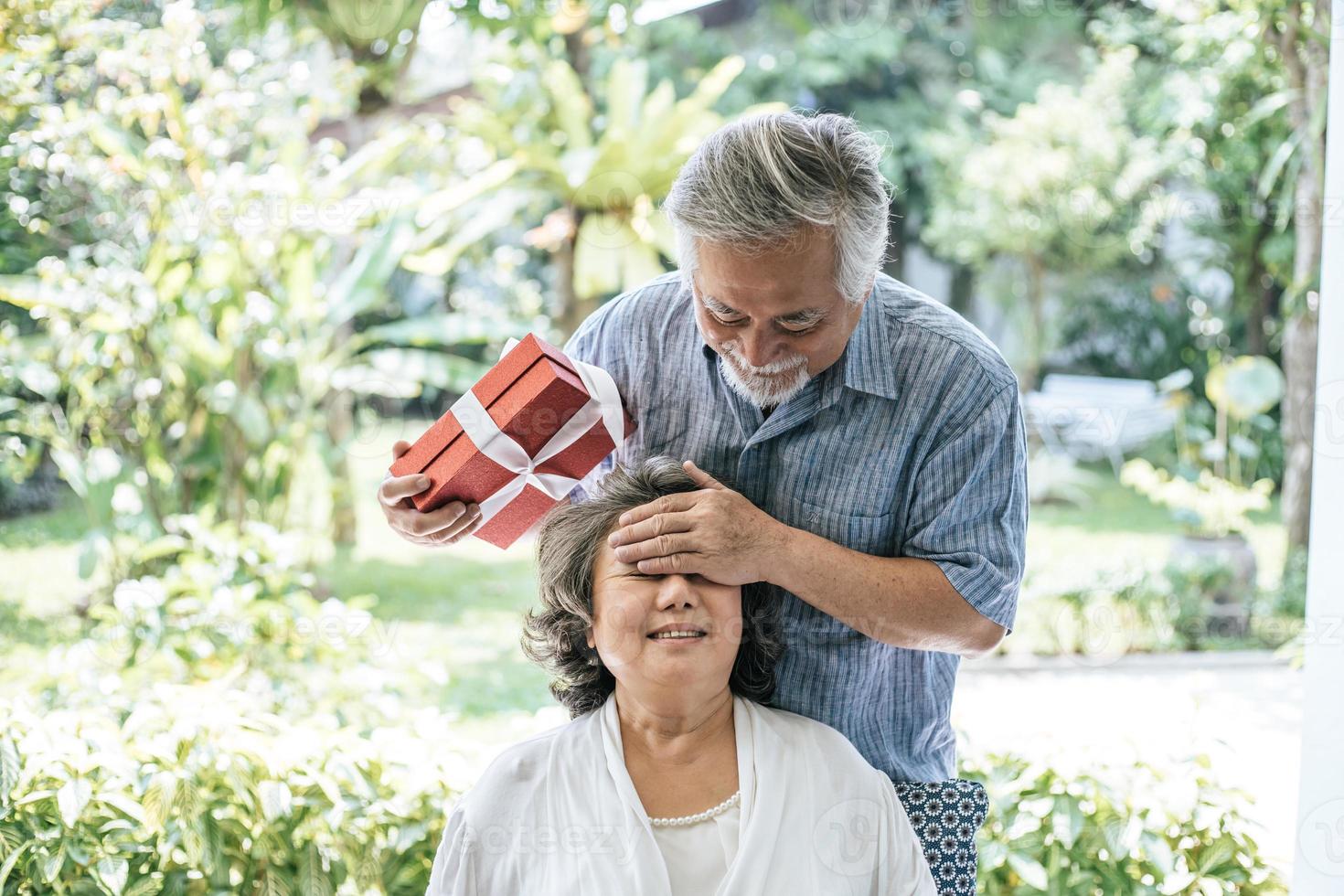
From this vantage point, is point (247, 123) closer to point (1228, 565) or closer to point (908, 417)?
point (908, 417)

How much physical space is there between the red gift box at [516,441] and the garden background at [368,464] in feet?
3.13

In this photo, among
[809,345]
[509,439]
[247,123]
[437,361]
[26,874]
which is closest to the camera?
[809,345]

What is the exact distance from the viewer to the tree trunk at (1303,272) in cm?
413

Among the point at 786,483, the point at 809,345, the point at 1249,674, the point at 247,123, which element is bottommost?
the point at 1249,674

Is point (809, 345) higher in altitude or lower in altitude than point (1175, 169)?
lower

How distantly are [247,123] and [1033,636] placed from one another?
3827mm

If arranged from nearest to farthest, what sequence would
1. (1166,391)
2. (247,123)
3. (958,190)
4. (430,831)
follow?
(430,831) → (247,123) → (1166,391) → (958,190)

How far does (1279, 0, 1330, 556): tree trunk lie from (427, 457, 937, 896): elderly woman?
109 inches

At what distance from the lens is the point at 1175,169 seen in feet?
25.5

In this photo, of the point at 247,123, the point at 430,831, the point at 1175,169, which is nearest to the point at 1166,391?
the point at 1175,169

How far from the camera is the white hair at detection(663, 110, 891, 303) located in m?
1.39

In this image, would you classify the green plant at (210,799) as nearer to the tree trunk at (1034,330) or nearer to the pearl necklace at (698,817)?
the pearl necklace at (698,817)

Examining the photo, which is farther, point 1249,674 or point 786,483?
point 1249,674

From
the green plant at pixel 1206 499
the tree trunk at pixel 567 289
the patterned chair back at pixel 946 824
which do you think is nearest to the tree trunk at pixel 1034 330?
the green plant at pixel 1206 499
